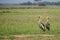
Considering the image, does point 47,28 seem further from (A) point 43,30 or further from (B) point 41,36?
(B) point 41,36

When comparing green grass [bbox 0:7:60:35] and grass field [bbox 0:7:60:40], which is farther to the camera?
green grass [bbox 0:7:60:35]

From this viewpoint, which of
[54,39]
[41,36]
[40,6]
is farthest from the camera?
[40,6]

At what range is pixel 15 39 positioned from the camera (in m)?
8.68

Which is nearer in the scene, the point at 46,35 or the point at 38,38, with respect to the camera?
the point at 38,38

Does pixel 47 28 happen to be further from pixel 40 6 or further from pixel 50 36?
pixel 40 6

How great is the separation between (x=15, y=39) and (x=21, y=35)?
3.06ft

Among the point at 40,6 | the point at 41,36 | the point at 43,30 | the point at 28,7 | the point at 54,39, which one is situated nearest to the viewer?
the point at 54,39

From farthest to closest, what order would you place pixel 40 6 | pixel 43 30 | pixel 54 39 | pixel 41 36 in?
1. pixel 40 6
2. pixel 43 30
3. pixel 41 36
4. pixel 54 39

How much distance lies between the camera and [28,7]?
3419 centimetres

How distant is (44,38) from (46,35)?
53 centimetres

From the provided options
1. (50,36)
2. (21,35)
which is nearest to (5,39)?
(21,35)

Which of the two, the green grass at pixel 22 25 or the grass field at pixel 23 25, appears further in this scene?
the green grass at pixel 22 25

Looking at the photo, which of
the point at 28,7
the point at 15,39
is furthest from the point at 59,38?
the point at 28,7

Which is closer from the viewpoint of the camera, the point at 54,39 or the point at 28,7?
the point at 54,39
